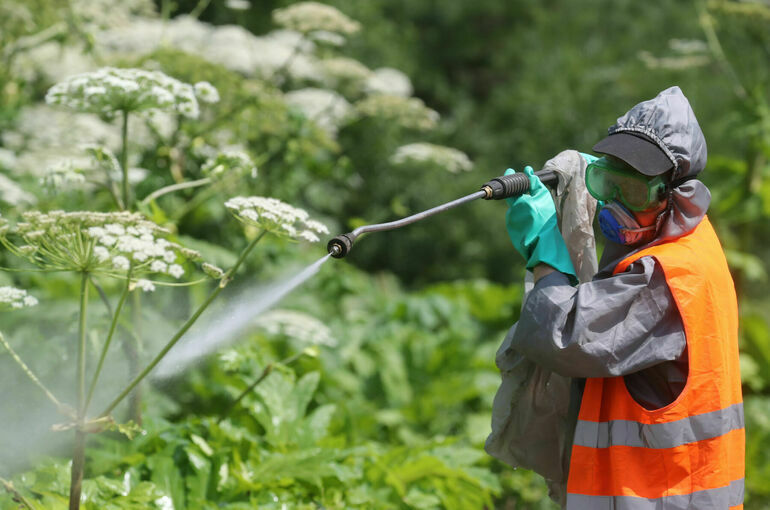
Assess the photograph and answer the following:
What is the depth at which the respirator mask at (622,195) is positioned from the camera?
2.29 metres

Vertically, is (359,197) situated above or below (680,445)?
below

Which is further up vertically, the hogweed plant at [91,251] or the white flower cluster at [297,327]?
the hogweed plant at [91,251]

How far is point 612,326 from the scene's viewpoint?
2.20 metres

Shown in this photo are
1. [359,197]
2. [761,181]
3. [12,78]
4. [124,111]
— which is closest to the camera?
[124,111]

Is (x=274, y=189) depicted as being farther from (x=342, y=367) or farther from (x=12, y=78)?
(x=12, y=78)

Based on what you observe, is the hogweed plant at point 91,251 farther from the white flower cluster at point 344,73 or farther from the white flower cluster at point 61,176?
the white flower cluster at point 344,73

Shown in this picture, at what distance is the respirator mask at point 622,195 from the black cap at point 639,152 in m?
0.06

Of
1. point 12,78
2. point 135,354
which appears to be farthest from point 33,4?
point 135,354

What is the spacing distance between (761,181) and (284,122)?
416 centimetres

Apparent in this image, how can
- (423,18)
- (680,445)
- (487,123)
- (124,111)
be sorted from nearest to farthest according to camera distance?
(680,445) → (124,111) → (487,123) → (423,18)

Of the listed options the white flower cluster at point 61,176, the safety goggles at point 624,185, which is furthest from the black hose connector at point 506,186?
the white flower cluster at point 61,176

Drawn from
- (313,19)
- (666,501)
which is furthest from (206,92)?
(666,501)

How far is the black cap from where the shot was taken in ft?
7.27

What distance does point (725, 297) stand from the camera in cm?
232
